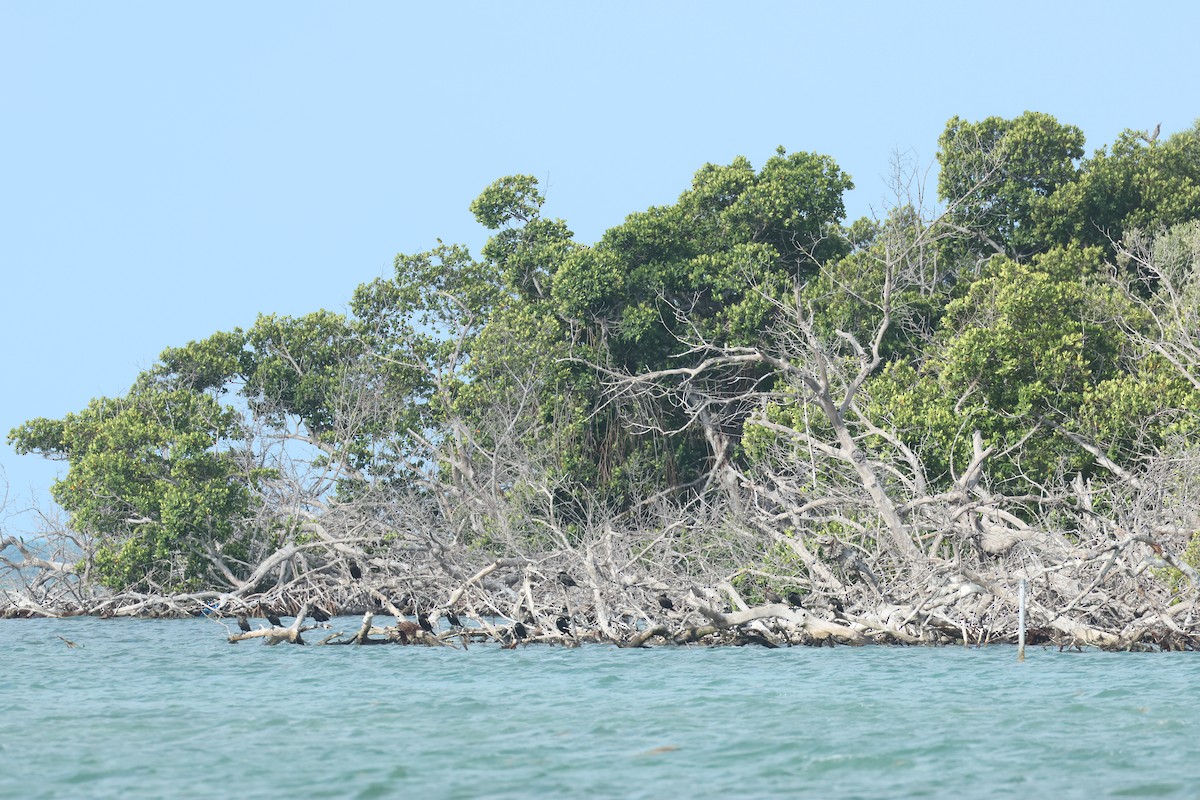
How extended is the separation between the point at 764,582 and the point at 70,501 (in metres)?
18.3

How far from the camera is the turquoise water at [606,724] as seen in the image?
1205 cm

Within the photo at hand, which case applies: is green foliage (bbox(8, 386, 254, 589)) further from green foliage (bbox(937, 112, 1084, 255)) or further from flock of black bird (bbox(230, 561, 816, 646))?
green foliage (bbox(937, 112, 1084, 255))

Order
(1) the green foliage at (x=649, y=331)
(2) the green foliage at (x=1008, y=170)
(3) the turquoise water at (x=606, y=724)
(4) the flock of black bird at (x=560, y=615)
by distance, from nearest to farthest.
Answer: (3) the turquoise water at (x=606, y=724), (4) the flock of black bird at (x=560, y=615), (1) the green foliage at (x=649, y=331), (2) the green foliage at (x=1008, y=170)

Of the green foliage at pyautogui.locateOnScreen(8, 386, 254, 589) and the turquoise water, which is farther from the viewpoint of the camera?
the green foliage at pyautogui.locateOnScreen(8, 386, 254, 589)

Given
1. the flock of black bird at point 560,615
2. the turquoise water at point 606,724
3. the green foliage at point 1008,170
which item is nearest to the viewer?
the turquoise water at point 606,724

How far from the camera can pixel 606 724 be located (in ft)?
51.4

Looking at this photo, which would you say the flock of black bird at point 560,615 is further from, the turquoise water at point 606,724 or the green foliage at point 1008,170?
the green foliage at point 1008,170

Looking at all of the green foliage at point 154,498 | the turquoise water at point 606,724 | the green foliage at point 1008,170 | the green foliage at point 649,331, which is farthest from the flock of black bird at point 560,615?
the green foliage at point 1008,170

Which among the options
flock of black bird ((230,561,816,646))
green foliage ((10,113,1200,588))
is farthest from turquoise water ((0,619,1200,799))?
green foliage ((10,113,1200,588))

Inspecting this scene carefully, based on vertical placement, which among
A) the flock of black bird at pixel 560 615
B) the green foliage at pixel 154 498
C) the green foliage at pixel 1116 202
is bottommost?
the flock of black bird at pixel 560 615

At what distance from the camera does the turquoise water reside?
475 inches

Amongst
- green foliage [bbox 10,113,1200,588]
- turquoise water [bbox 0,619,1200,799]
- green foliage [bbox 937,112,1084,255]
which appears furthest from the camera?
green foliage [bbox 937,112,1084,255]

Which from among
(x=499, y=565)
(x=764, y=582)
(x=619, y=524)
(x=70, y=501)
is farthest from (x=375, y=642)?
(x=70, y=501)

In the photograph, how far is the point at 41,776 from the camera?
1253 cm
